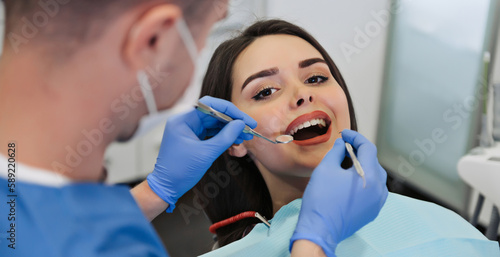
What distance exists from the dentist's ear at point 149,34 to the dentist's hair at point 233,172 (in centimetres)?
79

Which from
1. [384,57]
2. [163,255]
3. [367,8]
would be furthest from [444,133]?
[163,255]

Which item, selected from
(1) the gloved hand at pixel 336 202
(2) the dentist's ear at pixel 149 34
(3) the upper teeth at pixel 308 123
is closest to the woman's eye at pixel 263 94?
(3) the upper teeth at pixel 308 123

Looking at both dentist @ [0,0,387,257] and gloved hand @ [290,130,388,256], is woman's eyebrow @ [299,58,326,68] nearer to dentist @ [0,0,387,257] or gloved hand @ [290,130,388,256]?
gloved hand @ [290,130,388,256]

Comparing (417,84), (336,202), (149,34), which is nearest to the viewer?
(149,34)

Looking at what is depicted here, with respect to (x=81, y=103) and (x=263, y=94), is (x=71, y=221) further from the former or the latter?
(x=263, y=94)

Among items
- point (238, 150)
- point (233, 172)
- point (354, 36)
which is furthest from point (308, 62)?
point (354, 36)

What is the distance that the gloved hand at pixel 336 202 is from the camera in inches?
32.6

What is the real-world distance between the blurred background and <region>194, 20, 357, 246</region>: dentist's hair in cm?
39

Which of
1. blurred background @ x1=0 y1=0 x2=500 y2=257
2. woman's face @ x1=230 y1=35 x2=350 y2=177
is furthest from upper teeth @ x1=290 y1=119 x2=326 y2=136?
blurred background @ x1=0 y1=0 x2=500 y2=257

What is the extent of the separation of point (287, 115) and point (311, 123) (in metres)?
0.06

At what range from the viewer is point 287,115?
3.66ft

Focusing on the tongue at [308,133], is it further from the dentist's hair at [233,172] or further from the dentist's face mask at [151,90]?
the dentist's face mask at [151,90]

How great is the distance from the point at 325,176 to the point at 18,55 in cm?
58

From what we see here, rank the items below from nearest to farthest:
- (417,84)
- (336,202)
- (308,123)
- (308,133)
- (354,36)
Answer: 1. (336,202)
2. (308,123)
3. (308,133)
4. (354,36)
5. (417,84)
